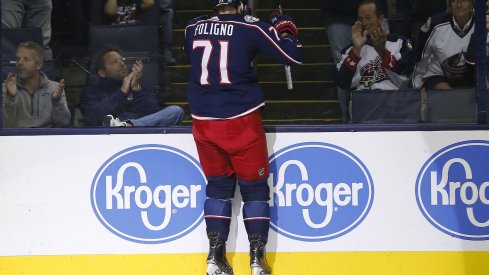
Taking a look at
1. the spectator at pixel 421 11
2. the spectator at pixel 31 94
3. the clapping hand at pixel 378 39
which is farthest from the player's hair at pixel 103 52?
the spectator at pixel 421 11

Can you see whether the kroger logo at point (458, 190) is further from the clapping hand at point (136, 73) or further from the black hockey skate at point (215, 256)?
the clapping hand at point (136, 73)

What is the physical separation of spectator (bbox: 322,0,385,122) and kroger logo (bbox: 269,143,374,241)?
26 centimetres

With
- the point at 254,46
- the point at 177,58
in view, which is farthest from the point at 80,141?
the point at 254,46

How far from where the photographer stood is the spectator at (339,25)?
5852mm

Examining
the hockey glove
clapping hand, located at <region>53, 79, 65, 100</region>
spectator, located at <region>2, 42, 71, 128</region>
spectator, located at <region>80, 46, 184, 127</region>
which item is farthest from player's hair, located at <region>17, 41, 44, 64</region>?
the hockey glove

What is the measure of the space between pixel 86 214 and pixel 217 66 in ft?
3.67

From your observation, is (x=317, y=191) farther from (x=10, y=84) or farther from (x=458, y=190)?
(x=10, y=84)

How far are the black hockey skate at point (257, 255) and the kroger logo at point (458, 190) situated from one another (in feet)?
3.01

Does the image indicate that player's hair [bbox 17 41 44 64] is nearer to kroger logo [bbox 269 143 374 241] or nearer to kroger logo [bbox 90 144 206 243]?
kroger logo [bbox 90 144 206 243]

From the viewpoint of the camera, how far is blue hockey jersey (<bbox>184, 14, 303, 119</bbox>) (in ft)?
18.3

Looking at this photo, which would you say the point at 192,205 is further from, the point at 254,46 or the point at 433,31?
the point at 433,31

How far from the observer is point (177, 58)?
19.2 feet

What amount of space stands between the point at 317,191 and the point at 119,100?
1.21 meters

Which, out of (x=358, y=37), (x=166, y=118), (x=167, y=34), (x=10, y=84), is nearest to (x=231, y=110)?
(x=166, y=118)
